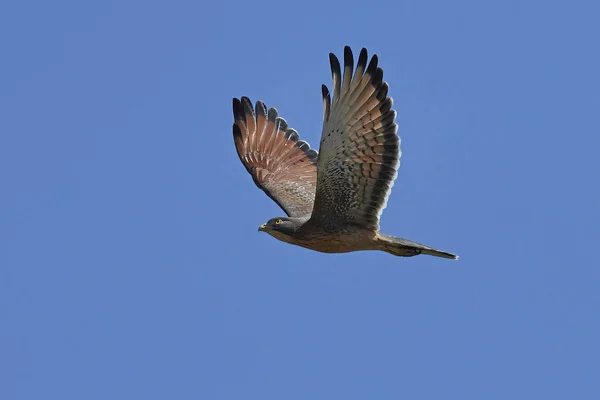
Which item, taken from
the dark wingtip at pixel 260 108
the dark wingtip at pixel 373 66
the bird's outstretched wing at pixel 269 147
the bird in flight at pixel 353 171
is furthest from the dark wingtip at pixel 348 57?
the dark wingtip at pixel 260 108

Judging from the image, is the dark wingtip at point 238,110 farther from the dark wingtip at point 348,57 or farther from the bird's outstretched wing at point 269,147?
the dark wingtip at point 348,57

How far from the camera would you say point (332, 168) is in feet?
45.6

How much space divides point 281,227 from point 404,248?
5.82 feet

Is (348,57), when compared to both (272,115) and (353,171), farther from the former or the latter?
(272,115)

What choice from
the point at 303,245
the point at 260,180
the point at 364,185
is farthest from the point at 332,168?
the point at 260,180

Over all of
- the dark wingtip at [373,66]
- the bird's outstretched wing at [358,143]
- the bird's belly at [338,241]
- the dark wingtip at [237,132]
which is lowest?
the bird's belly at [338,241]

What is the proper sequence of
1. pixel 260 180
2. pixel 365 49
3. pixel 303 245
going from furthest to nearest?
pixel 260 180, pixel 303 245, pixel 365 49

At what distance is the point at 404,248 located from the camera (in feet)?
47.8

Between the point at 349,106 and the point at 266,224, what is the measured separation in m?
2.38

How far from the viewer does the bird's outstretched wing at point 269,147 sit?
17672 mm

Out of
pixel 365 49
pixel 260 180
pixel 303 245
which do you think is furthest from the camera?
pixel 260 180

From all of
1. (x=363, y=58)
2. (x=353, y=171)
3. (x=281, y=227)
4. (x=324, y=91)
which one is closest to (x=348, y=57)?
(x=363, y=58)

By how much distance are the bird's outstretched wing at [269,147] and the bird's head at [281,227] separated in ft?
8.99

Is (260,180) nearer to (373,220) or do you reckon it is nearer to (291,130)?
(291,130)
